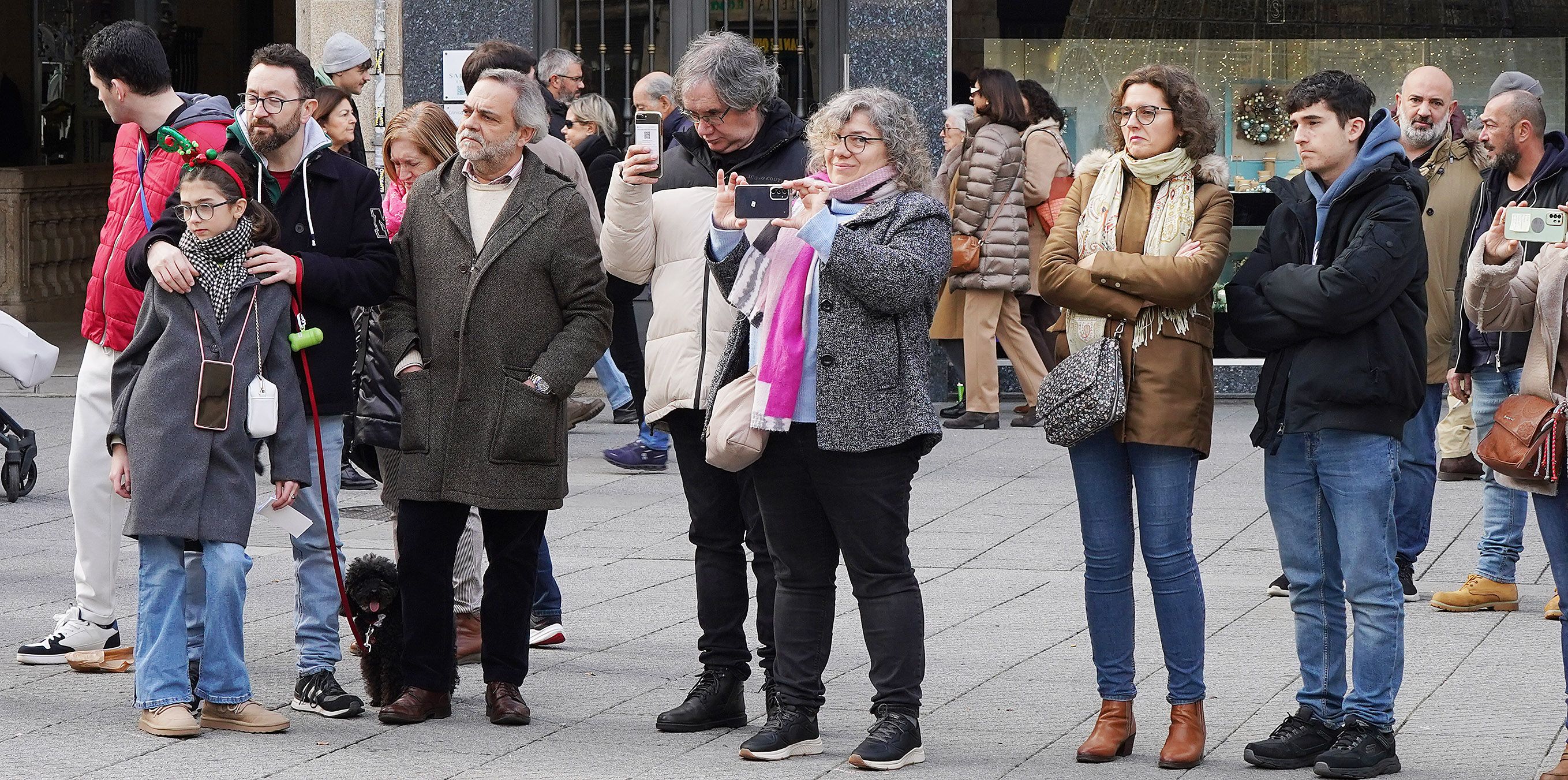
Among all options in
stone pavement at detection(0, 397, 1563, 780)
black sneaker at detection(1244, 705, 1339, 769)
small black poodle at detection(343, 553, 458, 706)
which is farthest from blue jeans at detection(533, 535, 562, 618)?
black sneaker at detection(1244, 705, 1339, 769)

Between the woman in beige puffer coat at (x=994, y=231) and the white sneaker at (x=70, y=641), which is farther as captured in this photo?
the woman in beige puffer coat at (x=994, y=231)

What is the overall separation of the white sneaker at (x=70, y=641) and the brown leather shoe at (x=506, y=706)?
1424mm

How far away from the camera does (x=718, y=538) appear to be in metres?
5.37

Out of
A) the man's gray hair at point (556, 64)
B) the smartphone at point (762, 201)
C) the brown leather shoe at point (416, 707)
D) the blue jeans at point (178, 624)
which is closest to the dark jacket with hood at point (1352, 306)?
the smartphone at point (762, 201)

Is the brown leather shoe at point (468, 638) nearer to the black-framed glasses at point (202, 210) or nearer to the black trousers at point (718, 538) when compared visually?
the black trousers at point (718, 538)

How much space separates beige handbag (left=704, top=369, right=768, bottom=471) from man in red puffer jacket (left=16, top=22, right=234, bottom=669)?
1737 mm

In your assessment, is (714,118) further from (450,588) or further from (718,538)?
(450,588)

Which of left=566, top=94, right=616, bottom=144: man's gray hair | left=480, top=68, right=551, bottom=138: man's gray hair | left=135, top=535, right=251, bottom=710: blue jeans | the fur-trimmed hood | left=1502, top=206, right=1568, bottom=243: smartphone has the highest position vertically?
left=566, top=94, right=616, bottom=144: man's gray hair

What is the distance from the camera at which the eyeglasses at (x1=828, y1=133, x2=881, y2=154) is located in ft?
16.1

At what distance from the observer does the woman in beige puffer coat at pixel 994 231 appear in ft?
36.2

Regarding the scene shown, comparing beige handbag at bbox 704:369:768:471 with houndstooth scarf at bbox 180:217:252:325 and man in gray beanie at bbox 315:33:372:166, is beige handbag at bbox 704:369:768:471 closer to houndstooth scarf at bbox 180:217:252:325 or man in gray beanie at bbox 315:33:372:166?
houndstooth scarf at bbox 180:217:252:325

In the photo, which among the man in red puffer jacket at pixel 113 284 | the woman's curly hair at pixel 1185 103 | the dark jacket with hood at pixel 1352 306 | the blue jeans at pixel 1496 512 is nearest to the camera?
the dark jacket with hood at pixel 1352 306

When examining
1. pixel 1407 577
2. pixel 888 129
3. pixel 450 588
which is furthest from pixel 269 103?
pixel 1407 577

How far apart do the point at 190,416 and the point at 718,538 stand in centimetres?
145
